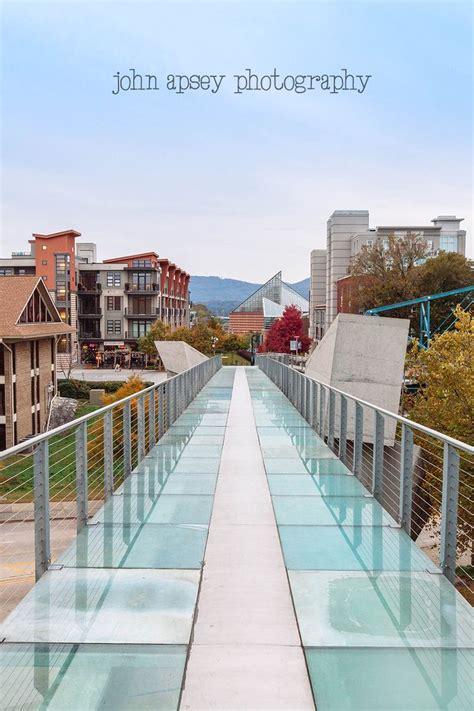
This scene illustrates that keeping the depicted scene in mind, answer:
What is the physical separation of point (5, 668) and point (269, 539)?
2560 millimetres

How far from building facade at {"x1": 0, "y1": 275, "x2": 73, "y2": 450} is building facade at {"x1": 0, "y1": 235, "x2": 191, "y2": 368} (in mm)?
28307

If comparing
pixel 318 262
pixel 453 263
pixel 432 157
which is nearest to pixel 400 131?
pixel 432 157

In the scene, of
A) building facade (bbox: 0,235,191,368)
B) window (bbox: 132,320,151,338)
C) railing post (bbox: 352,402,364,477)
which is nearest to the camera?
railing post (bbox: 352,402,364,477)

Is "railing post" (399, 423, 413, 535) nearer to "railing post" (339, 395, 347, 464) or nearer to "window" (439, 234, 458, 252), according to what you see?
"railing post" (339, 395, 347, 464)

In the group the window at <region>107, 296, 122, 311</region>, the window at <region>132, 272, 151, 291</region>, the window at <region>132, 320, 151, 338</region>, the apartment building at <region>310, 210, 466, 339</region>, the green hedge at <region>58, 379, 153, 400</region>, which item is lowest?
the green hedge at <region>58, 379, 153, 400</region>

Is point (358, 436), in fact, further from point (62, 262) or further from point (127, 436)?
point (62, 262)

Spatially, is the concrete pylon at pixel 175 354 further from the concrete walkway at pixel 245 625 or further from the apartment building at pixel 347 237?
the apartment building at pixel 347 237

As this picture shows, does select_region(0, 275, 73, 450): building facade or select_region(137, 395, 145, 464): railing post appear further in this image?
select_region(0, 275, 73, 450): building facade

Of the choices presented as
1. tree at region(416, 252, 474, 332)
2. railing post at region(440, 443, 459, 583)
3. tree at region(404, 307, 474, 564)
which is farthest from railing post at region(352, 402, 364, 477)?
tree at region(416, 252, 474, 332)

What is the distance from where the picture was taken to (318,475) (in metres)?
7.58

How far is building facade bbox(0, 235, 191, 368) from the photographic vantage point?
6738cm

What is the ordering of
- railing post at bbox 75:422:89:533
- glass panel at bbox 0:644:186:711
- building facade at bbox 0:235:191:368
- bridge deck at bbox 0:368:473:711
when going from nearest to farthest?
glass panel at bbox 0:644:186:711, bridge deck at bbox 0:368:473:711, railing post at bbox 75:422:89:533, building facade at bbox 0:235:191:368

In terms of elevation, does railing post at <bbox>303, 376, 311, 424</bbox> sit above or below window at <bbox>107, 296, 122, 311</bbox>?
below

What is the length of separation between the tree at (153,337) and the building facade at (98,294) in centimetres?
533
